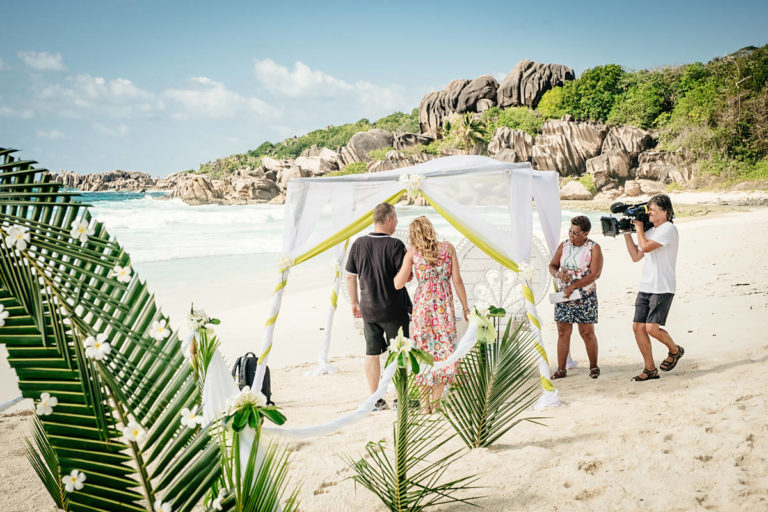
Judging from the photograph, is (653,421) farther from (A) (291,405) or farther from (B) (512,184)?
(A) (291,405)

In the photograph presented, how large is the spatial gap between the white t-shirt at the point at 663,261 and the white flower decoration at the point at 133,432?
4099 mm

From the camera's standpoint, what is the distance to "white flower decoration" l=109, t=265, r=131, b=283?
153cm

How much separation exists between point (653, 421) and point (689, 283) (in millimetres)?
7011

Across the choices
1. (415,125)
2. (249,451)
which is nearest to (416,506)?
(249,451)

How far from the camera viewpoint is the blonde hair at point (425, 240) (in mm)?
4262

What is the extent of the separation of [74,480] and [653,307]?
441cm

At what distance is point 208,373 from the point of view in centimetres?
277

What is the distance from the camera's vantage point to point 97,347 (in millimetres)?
1417

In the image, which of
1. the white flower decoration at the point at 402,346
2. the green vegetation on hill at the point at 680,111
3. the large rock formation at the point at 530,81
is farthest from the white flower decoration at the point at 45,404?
the large rock formation at the point at 530,81

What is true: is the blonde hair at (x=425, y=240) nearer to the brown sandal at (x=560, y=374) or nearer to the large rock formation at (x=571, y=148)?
the brown sandal at (x=560, y=374)

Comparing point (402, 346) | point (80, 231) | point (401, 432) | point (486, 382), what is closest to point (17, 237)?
point (80, 231)

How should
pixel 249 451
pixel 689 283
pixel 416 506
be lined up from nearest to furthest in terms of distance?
pixel 249 451
pixel 416 506
pixel 689 283

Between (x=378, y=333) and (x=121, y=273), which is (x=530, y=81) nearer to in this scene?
(x=378, y=333)

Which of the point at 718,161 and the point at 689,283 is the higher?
the point at 718,161
